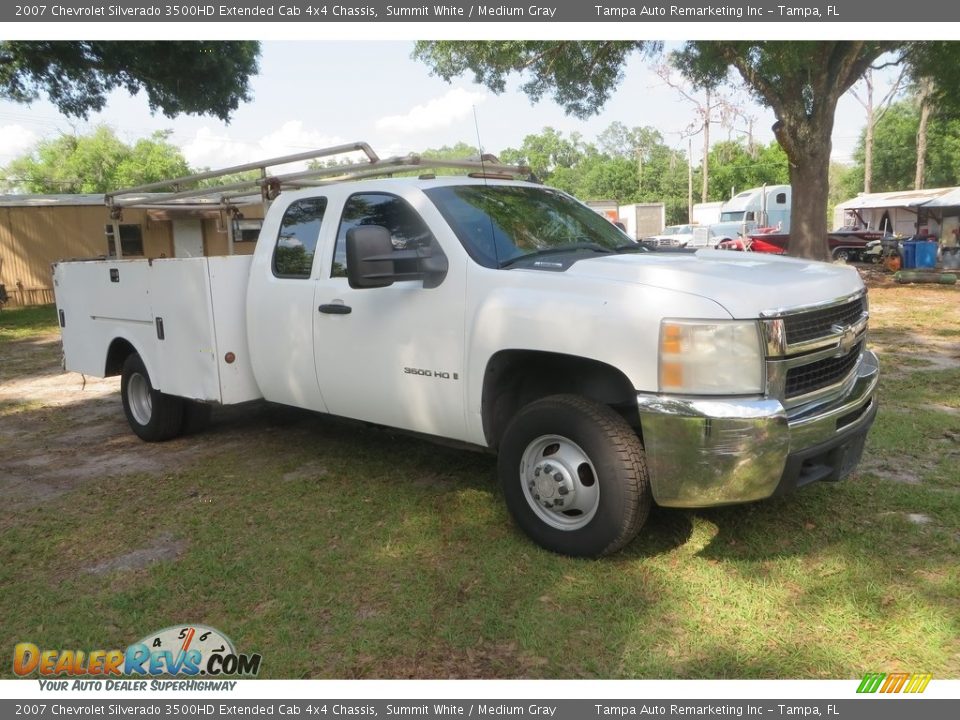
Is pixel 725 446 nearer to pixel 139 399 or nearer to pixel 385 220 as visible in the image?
pixel 385 220

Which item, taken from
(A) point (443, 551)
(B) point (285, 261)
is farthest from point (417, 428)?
(B) point (285, 261)

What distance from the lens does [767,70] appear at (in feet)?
45.0

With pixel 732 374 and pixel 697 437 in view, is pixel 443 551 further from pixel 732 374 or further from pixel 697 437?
pixel 732 374

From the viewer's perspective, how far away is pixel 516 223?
4.33 metres

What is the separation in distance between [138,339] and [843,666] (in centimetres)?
524

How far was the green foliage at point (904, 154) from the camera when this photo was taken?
4979cm

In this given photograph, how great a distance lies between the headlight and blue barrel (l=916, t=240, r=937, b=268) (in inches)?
803

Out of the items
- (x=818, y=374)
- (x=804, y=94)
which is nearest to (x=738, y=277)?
(x=818, y=374)

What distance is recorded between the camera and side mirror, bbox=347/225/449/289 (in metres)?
3.83

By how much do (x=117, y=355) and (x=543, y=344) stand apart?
4.42 meters

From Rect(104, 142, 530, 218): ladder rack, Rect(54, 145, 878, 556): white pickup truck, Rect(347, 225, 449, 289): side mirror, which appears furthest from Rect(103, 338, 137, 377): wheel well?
Rect(347, 225, 449, 289): side mirror

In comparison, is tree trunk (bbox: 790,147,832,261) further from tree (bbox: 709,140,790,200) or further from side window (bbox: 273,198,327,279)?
tree (bbox: 709,140,790,200)

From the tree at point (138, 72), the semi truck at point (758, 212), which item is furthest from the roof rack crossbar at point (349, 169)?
the semi truck at point (758, 212)

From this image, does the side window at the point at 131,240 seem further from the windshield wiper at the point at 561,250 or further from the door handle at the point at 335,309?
the windshield wiper at the point at 561,250
